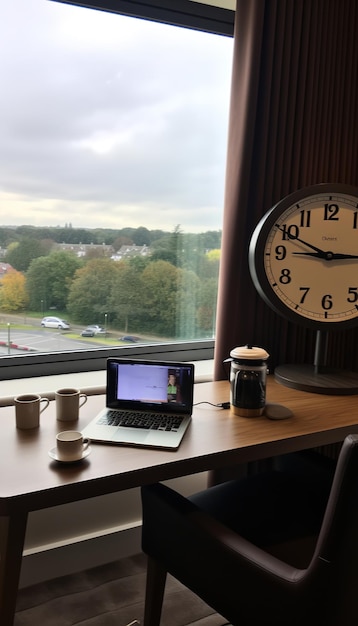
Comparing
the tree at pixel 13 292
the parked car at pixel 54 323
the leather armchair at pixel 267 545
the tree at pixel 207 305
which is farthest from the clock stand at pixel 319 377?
the tree at pixel 13 292

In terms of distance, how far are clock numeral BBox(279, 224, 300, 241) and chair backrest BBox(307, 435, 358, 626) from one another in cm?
84

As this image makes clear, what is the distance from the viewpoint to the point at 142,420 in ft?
3.94

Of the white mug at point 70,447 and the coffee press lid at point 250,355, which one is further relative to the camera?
the coffee press lid at point 250,355

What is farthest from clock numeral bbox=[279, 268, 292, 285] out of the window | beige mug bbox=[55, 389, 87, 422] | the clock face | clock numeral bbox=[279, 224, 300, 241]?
beige mug bbox=[55, 389, 87, 422]

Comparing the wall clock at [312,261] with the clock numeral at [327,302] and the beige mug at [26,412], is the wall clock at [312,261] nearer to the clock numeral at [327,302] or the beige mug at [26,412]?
the clock numeral at [327,302]

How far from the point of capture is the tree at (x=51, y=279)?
66.4 inches

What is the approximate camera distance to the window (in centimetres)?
162

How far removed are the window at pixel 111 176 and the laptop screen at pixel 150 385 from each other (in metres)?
0.52

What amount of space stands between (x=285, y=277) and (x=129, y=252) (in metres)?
0.61

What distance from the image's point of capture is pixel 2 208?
1.61 m

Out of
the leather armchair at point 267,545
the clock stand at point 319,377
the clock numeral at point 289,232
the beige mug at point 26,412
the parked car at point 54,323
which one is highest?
the clock numeral at point 289,232

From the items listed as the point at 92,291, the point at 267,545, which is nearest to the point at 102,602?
the point at 267,545

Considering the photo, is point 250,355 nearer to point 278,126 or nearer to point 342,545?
point 342,545

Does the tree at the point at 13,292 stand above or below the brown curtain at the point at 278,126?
below
